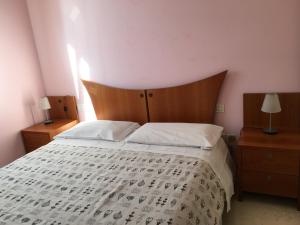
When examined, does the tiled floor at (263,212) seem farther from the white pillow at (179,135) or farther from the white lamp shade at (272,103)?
the white lamp shade at (272,103)

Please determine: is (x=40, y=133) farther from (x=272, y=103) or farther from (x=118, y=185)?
(x=272, y=103)

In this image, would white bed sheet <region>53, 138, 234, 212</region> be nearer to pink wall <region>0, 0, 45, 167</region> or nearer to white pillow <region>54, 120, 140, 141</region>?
white pillow <region>54, 120, 140, 141</region>

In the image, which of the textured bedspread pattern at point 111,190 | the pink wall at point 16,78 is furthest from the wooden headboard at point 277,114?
the pink wall at point 16,78

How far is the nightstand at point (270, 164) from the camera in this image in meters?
2.00

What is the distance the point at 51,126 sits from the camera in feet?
9.81

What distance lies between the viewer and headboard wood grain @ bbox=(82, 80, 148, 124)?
2.76m

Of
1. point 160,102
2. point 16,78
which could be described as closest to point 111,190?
point 160,102

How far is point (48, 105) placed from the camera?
3.06 meters

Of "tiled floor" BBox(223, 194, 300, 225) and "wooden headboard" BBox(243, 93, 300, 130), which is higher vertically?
"wooden headboard" BBox(243, 93, 300, 130)

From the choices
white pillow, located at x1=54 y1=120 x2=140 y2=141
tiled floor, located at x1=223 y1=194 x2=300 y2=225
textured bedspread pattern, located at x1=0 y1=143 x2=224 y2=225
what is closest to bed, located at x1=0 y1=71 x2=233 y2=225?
textured bedspread pattern, located at x1=0 y1=143 x2=224 y2=225

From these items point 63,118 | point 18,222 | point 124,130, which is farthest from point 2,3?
point 18,222

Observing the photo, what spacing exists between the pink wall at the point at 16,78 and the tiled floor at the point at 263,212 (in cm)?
231

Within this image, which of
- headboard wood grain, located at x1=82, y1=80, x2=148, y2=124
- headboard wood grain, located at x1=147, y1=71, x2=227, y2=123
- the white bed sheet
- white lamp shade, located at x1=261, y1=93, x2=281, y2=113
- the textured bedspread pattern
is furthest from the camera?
headboard wood grain, located at x1=82, y1=80, x2=148, y2=124

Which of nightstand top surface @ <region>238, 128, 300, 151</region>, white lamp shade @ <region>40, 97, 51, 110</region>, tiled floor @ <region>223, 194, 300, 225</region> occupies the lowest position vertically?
tiled floor @ <region>223, 194, 300, 225</region>
